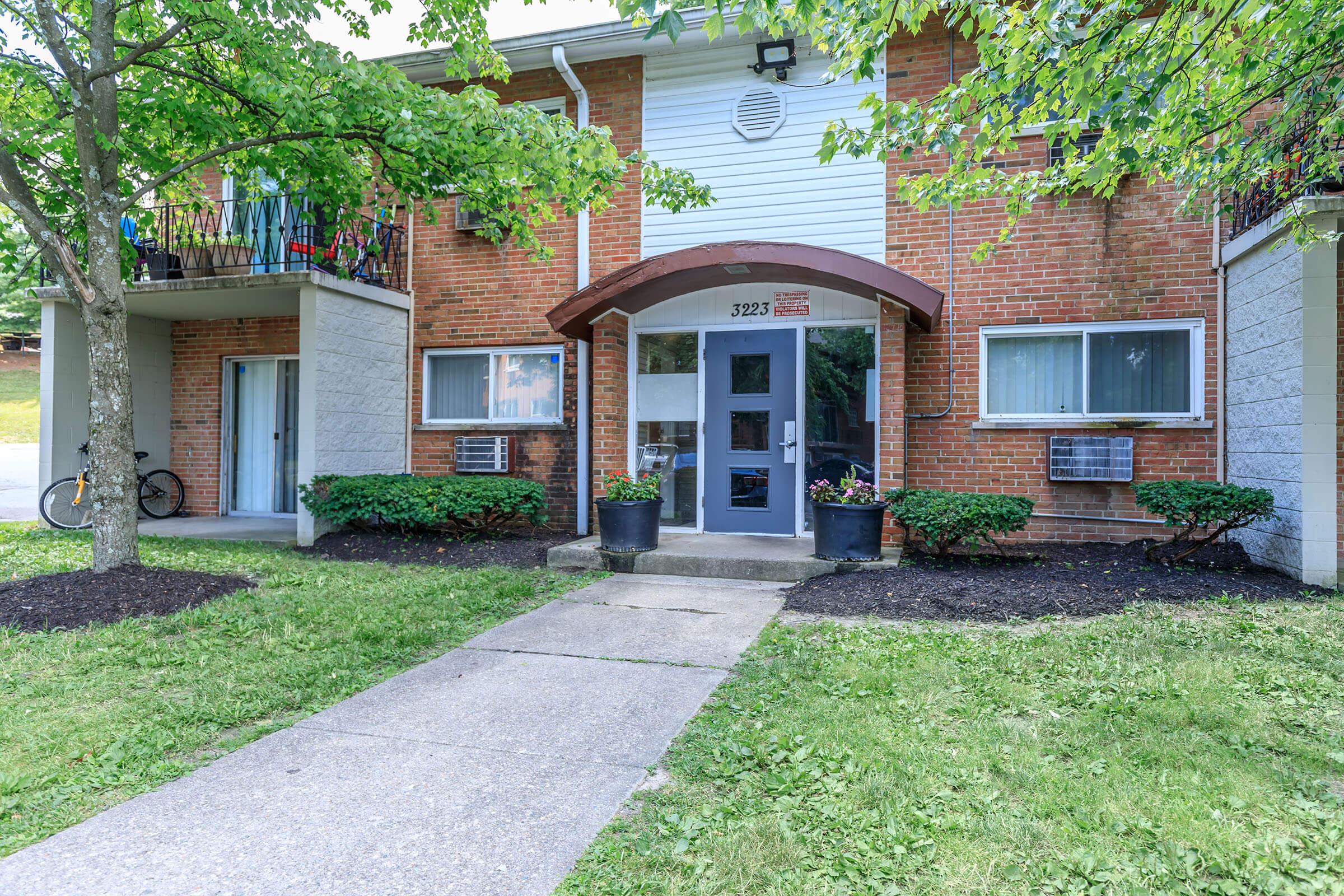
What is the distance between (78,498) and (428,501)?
16.9 ft

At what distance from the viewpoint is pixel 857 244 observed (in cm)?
870

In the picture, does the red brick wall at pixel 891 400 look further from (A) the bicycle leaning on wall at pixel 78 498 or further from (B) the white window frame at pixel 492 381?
(A) the bicycle leaning on wall at pixel 78 498

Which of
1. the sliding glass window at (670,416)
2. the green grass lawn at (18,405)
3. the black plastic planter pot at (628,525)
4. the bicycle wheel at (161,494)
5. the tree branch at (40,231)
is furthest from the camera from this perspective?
the green grass lawn at (18,405)

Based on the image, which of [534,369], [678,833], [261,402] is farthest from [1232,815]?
[261,402]

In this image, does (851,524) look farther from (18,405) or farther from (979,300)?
(18,405)

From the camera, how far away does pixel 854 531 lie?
7117 millimetres

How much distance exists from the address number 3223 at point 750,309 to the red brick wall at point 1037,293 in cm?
154

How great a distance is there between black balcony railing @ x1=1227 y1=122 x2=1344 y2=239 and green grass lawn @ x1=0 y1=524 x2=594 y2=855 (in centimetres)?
674

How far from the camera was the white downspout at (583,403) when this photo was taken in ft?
31.3

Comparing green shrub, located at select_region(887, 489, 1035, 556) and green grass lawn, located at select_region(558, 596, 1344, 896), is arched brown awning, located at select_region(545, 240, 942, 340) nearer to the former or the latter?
green shrub, located at select_region(887, 489, 1035, 556)

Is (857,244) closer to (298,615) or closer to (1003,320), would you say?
(1003,320)

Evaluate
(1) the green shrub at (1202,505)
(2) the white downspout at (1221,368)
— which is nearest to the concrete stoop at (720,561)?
(1) the green shrub at (1202,505)

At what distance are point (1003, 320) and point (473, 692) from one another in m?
6.74

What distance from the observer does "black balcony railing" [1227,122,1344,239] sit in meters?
5.97
